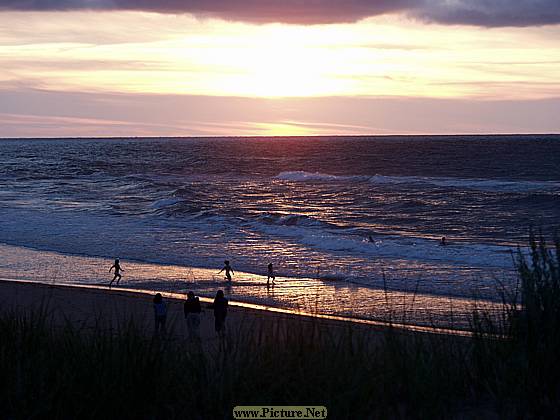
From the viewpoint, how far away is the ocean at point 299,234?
19.7m

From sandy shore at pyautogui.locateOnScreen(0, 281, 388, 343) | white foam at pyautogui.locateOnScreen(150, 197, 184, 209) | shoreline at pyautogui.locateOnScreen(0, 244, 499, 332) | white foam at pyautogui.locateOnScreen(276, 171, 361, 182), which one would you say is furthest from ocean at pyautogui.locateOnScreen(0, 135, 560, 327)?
sandy shore at pyautogui.locateOnScreen(0, 281, 388, 343)

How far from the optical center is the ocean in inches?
775

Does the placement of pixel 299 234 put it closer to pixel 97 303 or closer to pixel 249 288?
pixel 249 288

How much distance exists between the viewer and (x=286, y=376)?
559cm

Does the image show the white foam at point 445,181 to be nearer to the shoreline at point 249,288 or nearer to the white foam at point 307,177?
the white foam at point 307,177

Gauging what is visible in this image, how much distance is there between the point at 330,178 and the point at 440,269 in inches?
2048

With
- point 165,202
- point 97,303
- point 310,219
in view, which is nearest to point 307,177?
point 165,202

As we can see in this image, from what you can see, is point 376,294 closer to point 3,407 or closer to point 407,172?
point 3,407

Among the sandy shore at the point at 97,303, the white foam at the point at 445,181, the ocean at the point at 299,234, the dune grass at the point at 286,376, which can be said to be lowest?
the dune grass at the point at 286,376

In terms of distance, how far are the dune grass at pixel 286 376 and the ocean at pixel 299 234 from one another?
77cm

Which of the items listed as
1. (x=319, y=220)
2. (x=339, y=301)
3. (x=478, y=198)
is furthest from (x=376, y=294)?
(x=478, y=198)

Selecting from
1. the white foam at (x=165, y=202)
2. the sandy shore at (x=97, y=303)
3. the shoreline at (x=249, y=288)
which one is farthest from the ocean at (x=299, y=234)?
the sandy shore at (x=97, y=303)

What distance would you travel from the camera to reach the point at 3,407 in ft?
17.1

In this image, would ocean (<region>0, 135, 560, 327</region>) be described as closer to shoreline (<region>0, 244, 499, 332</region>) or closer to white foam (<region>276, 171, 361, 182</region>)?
shoreline (<region>0, 244, 499, 332</region>)
